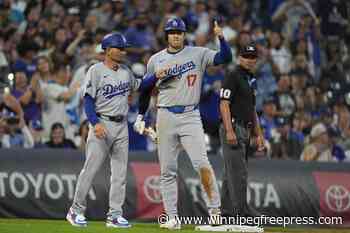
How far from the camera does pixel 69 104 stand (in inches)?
705

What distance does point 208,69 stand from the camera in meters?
19.8

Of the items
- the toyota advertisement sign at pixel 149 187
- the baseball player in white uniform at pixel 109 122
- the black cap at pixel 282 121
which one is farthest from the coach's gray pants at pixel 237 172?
the black cap at pixel 282 121

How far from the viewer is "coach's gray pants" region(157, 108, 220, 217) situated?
12.9m

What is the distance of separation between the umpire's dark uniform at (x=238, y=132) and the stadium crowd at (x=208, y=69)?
13.2 feet

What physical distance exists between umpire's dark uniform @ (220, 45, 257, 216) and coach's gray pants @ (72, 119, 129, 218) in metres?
1.25

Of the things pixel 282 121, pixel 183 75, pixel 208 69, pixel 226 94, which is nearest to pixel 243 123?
pixel 226 94

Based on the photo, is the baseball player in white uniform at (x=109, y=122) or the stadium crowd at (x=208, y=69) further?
the stadium crowd at (x=208, y=69)

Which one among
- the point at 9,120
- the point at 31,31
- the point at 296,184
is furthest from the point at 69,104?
the point at 296,184

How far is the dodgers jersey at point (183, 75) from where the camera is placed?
42.9 ft

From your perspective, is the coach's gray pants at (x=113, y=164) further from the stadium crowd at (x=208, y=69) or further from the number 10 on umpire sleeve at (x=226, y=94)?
the stadium crowd at (x=208, y=69)

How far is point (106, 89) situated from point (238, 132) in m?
1.68

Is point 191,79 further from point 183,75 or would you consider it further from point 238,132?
point 238,132

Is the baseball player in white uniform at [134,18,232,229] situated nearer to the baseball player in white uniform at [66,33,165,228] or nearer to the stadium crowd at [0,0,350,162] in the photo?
the baseball player in white uniform at [66,33,165,228]

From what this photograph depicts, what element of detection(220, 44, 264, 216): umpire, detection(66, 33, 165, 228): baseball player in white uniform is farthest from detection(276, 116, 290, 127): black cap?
detection(66, 33, 165, 228): baseball player in white uniform
